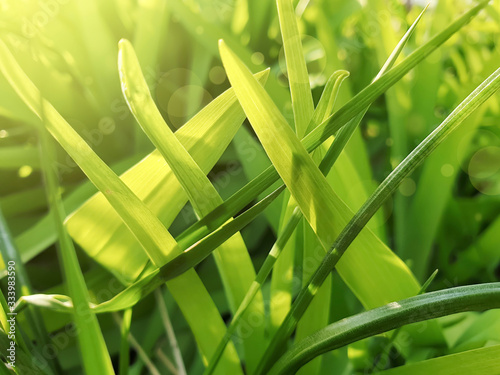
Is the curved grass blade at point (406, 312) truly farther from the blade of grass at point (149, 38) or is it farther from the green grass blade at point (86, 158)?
the blade of grass at point (149, 38)

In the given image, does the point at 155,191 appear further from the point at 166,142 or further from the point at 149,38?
the point at 149,38

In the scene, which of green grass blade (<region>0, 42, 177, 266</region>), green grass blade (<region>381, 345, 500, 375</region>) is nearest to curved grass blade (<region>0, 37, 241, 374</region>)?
green grass blade (<region>0, 42, 177, 266</region>)

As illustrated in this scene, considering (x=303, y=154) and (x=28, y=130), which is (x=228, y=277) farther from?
(x=28, y=130)

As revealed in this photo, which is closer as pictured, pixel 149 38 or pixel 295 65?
pixel 295 65

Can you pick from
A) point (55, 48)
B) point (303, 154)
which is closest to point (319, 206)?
point (303, 154)

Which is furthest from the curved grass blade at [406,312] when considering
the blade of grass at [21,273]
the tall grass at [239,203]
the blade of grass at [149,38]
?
the blade of grass at [149,38]

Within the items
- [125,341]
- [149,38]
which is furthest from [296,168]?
[149,38]
